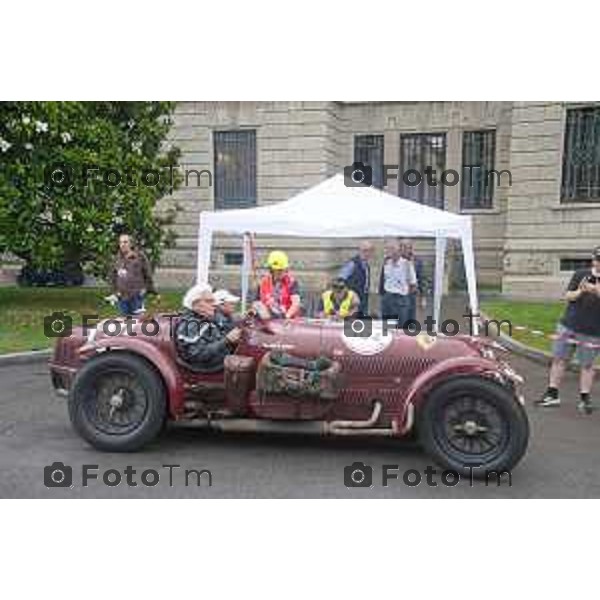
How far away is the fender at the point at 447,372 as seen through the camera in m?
4.44

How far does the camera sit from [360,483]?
420cm

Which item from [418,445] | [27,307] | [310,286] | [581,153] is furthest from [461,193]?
[418,445]

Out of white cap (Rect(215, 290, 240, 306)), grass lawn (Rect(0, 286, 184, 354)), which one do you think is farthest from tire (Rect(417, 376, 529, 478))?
grass lawn (Rect(0, 286, 184, 354))

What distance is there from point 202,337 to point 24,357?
4.13 m

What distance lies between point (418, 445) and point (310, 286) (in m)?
12.9

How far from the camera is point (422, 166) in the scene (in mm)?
18953

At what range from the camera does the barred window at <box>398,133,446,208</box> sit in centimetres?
1848

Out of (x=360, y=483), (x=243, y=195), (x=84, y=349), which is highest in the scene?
(x=243, y=195)

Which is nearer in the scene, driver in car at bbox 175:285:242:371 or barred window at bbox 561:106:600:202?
driver in car at bbox 175:285:242:371

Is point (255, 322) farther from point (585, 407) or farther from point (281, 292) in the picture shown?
point (585, 407)

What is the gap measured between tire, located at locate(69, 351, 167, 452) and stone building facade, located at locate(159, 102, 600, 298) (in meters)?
12.1

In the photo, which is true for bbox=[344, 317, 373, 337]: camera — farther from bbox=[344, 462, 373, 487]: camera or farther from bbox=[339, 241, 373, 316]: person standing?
bbox=[339, 241, 373, 316]: person standing

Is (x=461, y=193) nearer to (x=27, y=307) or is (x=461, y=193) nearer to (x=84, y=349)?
(x=27, y=307)

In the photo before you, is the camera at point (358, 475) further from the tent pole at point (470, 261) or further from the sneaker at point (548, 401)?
the tent pole at point (470, 261)
